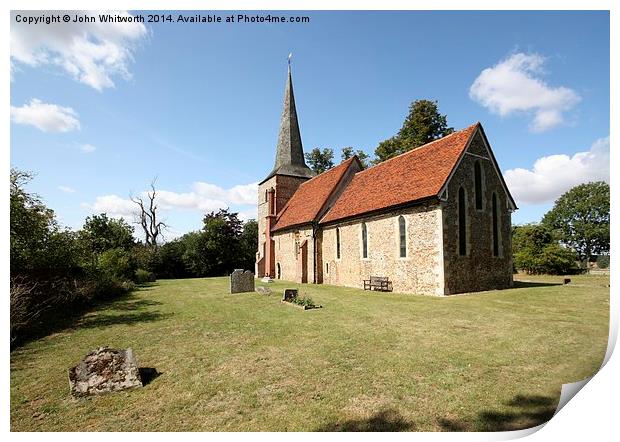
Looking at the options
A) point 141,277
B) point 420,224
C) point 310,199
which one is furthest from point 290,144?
point 420,224

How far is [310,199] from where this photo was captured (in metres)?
25.2

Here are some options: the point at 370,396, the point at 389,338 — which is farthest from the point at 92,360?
the point at 389,338

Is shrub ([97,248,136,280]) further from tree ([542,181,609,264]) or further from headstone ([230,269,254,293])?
tree ([542,181,609,264])

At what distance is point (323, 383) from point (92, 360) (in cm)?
343

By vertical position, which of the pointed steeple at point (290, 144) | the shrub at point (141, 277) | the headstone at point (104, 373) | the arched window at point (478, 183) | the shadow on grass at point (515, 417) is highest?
the pointed steeple at point (290, 144)

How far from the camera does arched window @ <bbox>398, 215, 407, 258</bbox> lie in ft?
50.5

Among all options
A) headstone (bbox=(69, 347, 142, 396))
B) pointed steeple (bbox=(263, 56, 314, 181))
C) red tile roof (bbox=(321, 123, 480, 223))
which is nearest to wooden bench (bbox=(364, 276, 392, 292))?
red tile roof (bbox=(321, 123, 480, 223))

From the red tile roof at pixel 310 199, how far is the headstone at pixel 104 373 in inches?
684

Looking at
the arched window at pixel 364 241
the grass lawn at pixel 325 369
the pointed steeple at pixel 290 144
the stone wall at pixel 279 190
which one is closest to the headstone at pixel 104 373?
the grass lawn at pixel 325 369

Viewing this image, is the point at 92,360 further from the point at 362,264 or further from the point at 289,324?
the point at 362,264

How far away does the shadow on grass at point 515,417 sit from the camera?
12.6 feet

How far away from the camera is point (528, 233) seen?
30.5 meters

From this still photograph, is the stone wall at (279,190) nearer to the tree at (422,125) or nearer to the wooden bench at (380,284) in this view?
the tree at (422,125)

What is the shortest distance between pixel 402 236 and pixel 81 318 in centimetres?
1293
